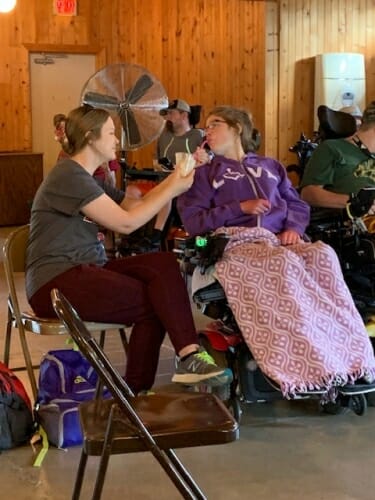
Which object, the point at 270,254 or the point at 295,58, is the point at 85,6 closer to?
the point at 295,58

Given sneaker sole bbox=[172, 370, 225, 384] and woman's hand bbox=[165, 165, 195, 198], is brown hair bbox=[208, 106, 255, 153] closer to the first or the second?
woman's hand bbox=[165, 165, 195, 198]

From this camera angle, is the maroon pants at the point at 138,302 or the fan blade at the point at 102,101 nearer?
the maroon pants at the point at 138,302

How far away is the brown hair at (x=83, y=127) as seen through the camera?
118 inches

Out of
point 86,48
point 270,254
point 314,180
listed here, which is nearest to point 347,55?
point 86,48

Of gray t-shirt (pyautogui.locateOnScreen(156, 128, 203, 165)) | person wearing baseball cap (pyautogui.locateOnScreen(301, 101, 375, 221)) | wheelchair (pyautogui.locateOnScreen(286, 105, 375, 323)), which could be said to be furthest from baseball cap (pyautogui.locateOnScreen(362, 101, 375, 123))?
gray t-shirt (pyautogui.locateOnScreen(156, 128, 203, 165))

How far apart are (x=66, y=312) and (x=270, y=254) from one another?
47.4 inches

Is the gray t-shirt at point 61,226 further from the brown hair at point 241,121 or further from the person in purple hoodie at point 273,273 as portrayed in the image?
the brown hair at point 241,121

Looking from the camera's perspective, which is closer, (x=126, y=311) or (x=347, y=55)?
(x=126, y=311)

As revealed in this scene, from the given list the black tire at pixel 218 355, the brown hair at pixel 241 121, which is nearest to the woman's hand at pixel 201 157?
the brown hair at pixel 241 121

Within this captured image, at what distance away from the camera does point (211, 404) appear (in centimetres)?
214

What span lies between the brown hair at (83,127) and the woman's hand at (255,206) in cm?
65

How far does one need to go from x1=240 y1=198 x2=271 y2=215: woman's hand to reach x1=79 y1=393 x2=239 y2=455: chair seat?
113 cm

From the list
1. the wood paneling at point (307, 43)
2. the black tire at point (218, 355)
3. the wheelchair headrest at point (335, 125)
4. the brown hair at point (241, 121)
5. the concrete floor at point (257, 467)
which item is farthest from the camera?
the wood paneling at point (307, 43)

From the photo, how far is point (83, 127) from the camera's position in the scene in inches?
118
